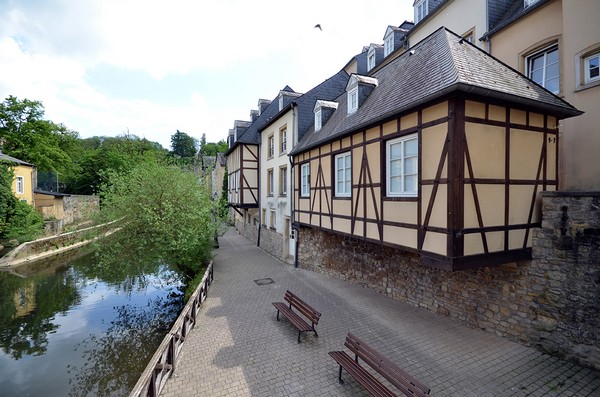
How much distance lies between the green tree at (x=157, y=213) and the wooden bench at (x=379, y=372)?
22.6 feet

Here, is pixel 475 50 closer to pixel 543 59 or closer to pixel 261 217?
pixel 543 59

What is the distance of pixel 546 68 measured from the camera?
798 cm

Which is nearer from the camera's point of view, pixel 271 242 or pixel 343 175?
pixel 343 175

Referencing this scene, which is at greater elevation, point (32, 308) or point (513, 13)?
point (513, 13)

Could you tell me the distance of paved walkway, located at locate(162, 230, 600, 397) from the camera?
16.8ft

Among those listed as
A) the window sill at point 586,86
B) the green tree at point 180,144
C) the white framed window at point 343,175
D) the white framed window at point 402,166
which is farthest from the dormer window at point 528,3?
the green tree at point 180,144

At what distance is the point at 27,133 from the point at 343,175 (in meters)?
34.2

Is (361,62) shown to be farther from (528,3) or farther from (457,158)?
(457,158)

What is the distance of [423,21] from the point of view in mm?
12641

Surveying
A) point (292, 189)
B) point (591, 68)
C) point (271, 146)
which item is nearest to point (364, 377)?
point (591, 68)

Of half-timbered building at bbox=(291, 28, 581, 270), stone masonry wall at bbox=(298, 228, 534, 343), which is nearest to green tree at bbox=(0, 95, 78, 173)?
stone masonry wall at bbox=(298, 228, 534, 343)

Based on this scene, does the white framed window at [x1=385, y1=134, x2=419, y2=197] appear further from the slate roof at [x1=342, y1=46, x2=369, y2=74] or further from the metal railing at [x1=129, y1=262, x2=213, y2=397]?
the slate roof at [x1=342, y1=46, x2=369, y2=74]

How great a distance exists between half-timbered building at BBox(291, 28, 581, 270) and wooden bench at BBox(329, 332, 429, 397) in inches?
81.9

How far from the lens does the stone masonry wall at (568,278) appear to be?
210 inches
